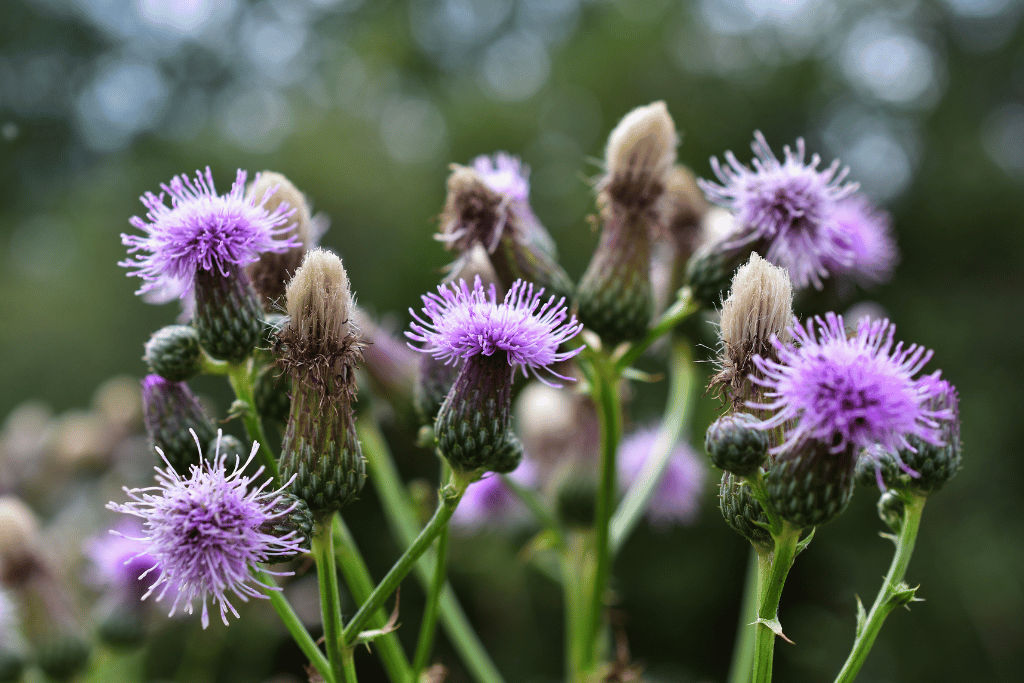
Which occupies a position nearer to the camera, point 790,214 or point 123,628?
point 790,214

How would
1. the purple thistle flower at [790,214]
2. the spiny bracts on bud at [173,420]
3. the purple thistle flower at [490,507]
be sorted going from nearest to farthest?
the spiny bracts on bud at [173,420] → the purple thistle flower at [790,214] → the purple thistle flower at [490,507]

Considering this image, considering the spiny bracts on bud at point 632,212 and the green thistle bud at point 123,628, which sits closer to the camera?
the spiny bracts on bud at point 632,212

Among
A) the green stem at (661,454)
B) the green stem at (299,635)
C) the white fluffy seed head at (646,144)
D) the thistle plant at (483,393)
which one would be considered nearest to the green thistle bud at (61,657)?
the thistle plant at (483,393)

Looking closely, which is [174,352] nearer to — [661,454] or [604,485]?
[604,485]

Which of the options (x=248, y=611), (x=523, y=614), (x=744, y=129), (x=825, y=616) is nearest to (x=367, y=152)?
(x=744, y=129)

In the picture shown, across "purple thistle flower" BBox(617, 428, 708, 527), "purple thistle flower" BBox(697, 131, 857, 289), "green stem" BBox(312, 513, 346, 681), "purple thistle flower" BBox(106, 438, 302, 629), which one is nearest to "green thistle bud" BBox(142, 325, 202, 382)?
"purple thistle flower" BBox(106, 438, 302, 629)

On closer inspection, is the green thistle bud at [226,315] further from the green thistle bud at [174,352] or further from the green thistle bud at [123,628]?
the green thistle bud at [123,628]

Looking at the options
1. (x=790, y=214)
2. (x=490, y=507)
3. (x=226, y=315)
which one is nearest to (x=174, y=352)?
(x=226, y=315)

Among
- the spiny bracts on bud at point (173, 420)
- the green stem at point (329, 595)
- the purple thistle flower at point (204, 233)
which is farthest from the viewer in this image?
the spiny bracts on bud at point (173, 420)
